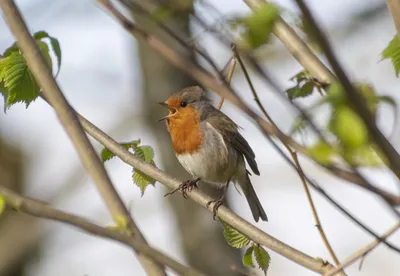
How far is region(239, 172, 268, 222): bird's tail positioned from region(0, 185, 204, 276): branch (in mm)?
3355

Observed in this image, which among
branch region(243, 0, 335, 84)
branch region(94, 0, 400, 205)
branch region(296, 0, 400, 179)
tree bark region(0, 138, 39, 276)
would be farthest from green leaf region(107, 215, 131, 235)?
tree bark region(0, 138, 39, 276)

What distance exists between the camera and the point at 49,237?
11.0 metres

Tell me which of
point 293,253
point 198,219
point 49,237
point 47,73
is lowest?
point 293,253

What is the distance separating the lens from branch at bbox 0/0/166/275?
173 cm

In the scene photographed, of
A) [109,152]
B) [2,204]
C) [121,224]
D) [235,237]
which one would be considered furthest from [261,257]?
[2,204]

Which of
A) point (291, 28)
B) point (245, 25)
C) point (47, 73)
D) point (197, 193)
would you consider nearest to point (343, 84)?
point (245, 25)

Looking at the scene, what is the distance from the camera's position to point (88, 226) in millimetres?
1489

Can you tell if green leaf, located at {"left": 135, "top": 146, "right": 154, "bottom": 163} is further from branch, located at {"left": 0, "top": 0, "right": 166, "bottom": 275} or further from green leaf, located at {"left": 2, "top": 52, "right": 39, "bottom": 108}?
branch, located at {"left": 0, "top": 0, "right": 166, "bottom": 275}

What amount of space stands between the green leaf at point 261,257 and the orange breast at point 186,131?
5.90ft

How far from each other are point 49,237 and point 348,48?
196 inches

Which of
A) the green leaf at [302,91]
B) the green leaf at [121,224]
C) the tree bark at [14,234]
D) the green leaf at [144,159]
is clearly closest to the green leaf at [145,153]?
the green leaf at [144,159]

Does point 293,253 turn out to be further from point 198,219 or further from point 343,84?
point 198,219

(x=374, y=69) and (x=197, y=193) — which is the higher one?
(x=374, y=69)

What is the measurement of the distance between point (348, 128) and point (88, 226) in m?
0.51
